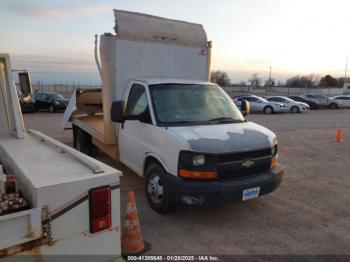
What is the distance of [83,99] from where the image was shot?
32.0ft

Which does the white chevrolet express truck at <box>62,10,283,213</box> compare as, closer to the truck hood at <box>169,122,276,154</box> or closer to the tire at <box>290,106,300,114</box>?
the truck hood at <box>169,122,276,154</box>

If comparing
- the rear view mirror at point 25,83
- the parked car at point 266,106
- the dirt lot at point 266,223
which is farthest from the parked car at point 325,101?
the rear view mirror at point 25,83

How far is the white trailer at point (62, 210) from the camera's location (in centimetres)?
205

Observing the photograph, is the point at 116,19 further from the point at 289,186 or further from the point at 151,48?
the point at 289,186

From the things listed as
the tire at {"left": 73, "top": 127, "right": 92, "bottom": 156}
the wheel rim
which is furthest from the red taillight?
the tire at {"left": 73, "top": 127, "right": 92, "bottom": 156}

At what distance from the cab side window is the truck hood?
0.73 m

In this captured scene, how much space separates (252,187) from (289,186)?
2324mm

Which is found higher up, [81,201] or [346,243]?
[81,201]

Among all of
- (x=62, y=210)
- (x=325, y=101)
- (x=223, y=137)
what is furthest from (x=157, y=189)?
(x=325, y=101)

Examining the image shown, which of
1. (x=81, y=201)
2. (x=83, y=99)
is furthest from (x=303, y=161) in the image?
(x=81, y=201)

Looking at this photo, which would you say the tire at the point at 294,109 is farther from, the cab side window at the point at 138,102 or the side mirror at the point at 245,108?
the cab side window at the point at 138,102

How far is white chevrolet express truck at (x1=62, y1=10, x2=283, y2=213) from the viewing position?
14.4ft

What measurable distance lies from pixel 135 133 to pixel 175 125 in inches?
38.2

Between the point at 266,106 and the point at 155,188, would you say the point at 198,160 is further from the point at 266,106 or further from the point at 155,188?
the point at 266,106
